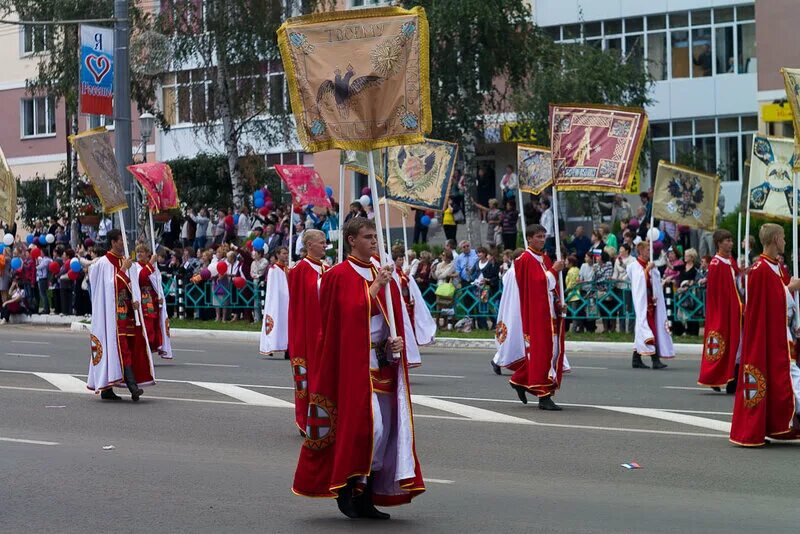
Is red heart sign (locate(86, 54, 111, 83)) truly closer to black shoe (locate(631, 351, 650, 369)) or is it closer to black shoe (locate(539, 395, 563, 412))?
black shoe (locate(631, 351, 650, 369))

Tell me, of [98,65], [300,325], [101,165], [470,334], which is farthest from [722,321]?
[98,65]

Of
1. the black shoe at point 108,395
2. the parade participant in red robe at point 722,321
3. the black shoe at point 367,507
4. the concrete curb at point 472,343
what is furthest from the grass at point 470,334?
the black shoe at point 367,507

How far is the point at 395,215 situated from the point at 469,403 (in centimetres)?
2346

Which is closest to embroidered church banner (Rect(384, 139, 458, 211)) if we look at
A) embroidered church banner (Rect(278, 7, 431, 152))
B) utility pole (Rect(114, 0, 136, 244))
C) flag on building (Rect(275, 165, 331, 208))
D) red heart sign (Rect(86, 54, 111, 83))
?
flag on building (Rect(275, 165, 331, 208))

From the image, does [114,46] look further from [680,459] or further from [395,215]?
[680,459]

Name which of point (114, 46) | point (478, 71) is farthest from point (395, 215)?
point (114, 46)

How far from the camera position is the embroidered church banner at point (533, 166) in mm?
19938

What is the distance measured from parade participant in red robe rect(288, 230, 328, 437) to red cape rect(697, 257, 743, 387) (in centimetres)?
530

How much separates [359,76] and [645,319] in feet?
38.1

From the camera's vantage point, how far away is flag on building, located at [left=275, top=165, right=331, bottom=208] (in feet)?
78.4

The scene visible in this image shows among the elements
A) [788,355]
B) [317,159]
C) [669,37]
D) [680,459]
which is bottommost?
[680,459]

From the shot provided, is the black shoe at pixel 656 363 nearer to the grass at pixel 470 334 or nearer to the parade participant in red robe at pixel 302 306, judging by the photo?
the grass at pixel 470 334

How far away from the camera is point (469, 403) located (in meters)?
15.3

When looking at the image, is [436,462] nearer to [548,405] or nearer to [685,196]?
[548,405]
